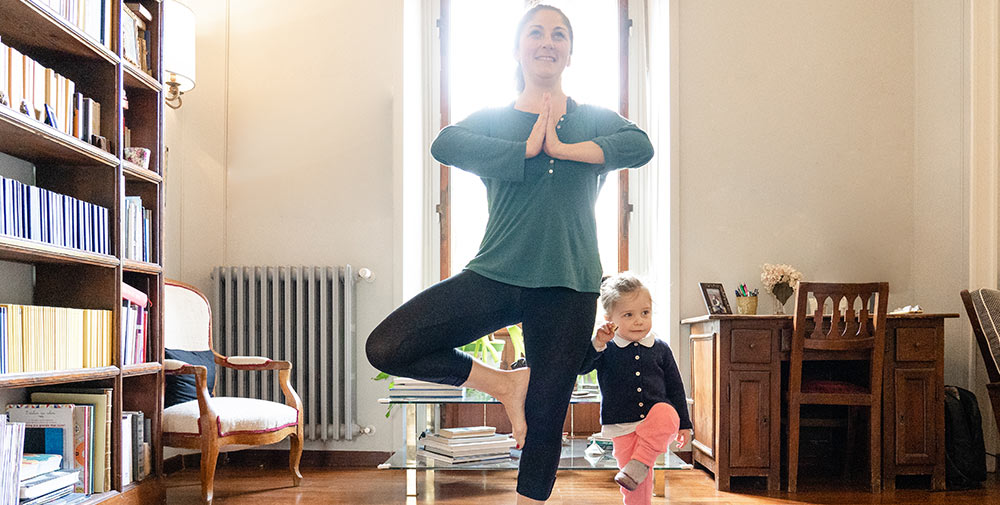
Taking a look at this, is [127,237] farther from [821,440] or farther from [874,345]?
[821,440]

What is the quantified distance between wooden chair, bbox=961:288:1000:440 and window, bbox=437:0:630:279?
1.95 m

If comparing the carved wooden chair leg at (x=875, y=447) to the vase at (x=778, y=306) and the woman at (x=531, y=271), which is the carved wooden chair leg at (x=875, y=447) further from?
the woman at (x=531, y=271)

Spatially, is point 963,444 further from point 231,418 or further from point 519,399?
point 231,418

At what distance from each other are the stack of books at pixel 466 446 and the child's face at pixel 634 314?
1130 millimetres

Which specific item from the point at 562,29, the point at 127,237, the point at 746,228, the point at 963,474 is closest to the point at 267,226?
the point at 127,237

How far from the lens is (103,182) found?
307 cm

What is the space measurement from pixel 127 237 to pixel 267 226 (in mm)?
1366

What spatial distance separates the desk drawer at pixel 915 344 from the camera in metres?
3.80

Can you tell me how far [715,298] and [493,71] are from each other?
194 cm

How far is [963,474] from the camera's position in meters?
3.79

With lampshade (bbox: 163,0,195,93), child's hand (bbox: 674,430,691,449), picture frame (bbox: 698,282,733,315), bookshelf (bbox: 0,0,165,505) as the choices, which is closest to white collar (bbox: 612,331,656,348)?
child's hand (bbox: 674,430,691,449)

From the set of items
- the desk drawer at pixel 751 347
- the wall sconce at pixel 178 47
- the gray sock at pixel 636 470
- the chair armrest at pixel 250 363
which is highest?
the wall sconce at pixel 178 47

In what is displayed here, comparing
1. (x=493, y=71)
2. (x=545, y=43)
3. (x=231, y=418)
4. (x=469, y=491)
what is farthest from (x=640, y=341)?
(x=493, y=71)

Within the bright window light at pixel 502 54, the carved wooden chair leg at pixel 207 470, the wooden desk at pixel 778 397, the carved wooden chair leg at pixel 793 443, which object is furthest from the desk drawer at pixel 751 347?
the carved wooden chair leg at pixel 207 470
